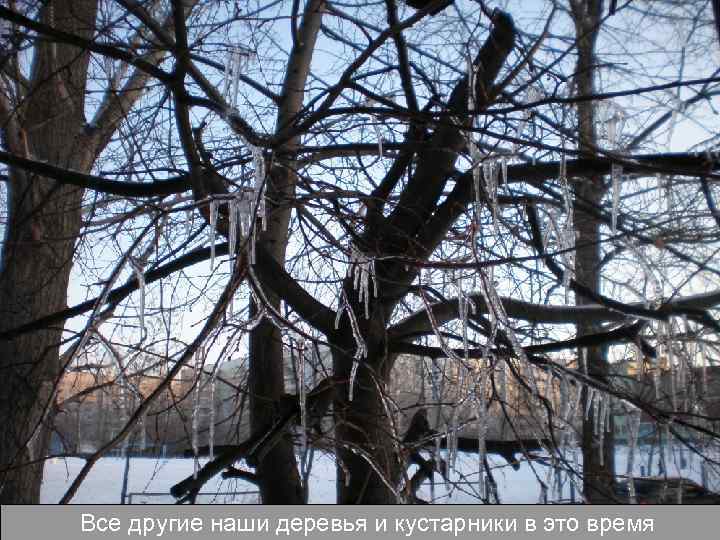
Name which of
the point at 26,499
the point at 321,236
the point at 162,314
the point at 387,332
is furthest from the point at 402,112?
the point at 26,499

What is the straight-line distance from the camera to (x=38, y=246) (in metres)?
4.20

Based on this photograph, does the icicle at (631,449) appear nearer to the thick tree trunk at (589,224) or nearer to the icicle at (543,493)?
the thick tree trunk at (589,224)

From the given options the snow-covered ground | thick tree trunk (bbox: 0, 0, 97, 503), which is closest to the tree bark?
the snow-covered ground

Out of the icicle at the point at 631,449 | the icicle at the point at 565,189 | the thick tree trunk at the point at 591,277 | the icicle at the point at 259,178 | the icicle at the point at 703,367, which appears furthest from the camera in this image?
the thick tree trunk at the point at 591,277

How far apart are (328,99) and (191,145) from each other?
23.2 inches

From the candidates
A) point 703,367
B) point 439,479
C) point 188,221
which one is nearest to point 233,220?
point 188,221

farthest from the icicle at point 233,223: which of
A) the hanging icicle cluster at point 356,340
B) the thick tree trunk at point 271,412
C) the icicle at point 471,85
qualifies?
the icicle at point 471,85

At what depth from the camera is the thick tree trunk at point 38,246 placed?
12.7 ft

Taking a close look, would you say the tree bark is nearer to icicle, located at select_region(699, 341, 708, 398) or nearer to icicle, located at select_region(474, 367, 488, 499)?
icicle, located at select_region(474, 367, 488, 499)

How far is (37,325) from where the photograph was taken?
3283 mm

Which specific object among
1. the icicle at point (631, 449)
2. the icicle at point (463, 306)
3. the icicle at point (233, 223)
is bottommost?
the icicle at point (631, 449)

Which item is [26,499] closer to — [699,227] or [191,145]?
[191,145]

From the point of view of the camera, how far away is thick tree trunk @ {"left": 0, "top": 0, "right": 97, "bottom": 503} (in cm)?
387

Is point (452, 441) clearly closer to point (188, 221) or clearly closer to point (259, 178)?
point (259, 178)
